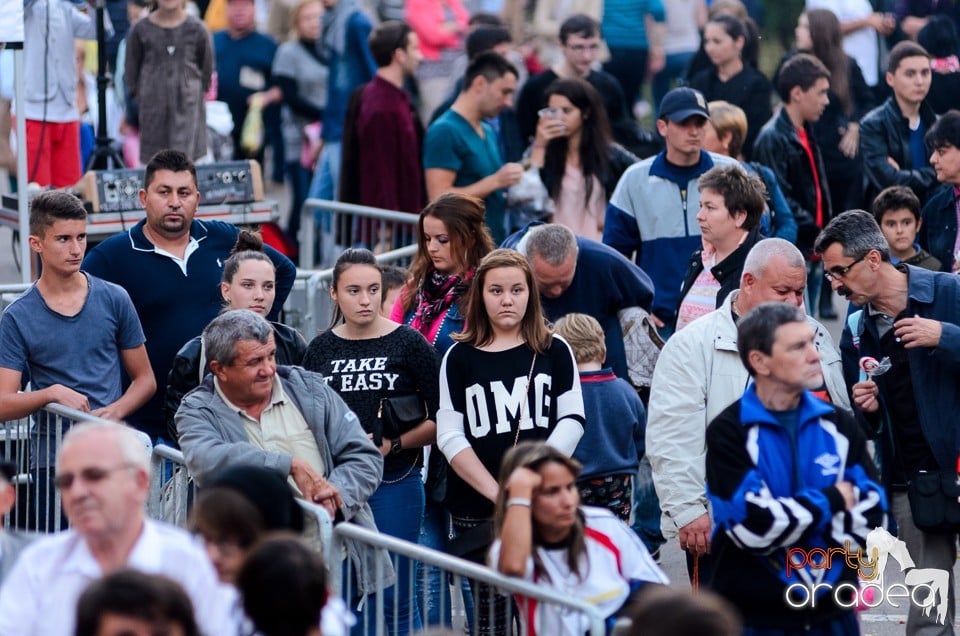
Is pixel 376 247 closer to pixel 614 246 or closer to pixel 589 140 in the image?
pixel 589 140

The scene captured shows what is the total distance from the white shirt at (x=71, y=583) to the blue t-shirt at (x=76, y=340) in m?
2.58

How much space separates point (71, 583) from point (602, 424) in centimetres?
300

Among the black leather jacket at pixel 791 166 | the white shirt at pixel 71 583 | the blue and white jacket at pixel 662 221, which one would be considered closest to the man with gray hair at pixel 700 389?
the blue and white jacket at pixel 662 221

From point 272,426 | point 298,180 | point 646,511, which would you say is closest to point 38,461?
point 272,426

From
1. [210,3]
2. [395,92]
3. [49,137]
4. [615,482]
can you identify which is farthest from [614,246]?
[210,3]

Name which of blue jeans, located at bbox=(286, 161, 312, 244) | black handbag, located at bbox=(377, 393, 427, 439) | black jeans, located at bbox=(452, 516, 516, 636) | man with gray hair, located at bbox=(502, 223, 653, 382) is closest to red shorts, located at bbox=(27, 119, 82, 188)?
blue jeans, located at bbox=(286, 161, 312, 244)

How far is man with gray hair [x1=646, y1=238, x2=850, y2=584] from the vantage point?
21.8ft

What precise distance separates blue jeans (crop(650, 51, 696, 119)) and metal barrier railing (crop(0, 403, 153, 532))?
9520 millimetres

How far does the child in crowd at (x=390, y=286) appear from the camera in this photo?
27.7 ft

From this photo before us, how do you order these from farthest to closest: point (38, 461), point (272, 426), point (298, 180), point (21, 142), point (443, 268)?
point (298, 180) → point (21, 142) → point (443, 268) → point (38, 461) → point (272, 426)

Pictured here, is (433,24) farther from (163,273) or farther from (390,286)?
(163,273)

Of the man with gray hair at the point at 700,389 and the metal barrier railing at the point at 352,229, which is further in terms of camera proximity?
the metal barrier railing at the point at 352,229

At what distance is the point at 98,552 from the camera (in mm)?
4914

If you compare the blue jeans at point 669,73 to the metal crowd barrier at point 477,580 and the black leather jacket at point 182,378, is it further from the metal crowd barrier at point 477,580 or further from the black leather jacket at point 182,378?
the metal crowd barrier at point 477,580
